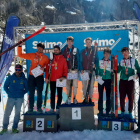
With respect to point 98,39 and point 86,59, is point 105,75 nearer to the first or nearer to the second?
point 86,59

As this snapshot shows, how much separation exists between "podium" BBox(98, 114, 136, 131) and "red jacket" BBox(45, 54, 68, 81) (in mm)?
1307

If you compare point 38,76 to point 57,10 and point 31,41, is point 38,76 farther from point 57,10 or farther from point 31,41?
point 57,10

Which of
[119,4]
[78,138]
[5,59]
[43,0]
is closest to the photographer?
[78,138]

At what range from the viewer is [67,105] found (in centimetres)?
311

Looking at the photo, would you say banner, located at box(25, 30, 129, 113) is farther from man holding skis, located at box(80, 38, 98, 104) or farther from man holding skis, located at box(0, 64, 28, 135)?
man holding skis, located at box(0, 64, 28, 135)

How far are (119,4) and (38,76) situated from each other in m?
56.9

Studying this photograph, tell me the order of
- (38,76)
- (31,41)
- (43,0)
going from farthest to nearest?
(43,0), (31,41), (38,76)

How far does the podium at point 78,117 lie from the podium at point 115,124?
0.73 ft

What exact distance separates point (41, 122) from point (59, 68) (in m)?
1.23

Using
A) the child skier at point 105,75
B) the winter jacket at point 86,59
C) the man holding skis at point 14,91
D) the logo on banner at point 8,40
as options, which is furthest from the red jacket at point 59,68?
the logo on banner at point 8,40

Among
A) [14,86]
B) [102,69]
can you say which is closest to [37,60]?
[14,86]

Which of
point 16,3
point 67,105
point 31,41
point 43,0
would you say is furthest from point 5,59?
point 43,0

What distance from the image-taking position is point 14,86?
3152mm

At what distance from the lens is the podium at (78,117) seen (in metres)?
3.07
